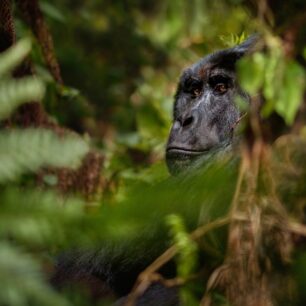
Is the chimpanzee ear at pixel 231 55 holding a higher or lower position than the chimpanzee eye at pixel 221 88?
higher

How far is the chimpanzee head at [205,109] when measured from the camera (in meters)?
3.40

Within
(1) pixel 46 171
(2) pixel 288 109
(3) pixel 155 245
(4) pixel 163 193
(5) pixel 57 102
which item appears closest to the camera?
(4) pixel 163 193

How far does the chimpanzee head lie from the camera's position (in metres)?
3.40

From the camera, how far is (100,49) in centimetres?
662

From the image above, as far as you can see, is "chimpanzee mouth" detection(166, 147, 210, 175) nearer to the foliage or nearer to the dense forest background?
the dense forest background

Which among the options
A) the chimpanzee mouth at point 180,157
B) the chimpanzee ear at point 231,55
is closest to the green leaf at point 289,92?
the chimpanzee mouth at point 180,157

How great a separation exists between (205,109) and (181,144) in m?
0.28

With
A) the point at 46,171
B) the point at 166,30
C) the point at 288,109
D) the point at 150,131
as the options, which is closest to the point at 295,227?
the point at 288,109

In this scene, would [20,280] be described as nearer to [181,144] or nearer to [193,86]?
[181,144]

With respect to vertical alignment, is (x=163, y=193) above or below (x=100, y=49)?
below

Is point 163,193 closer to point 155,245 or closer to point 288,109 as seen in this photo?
point 288,109

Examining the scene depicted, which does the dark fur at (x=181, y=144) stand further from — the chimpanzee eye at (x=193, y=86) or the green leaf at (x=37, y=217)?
the green leaf at (x=37, y=217)

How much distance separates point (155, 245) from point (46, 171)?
1.32 metres

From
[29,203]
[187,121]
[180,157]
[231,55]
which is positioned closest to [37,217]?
[29,203]
